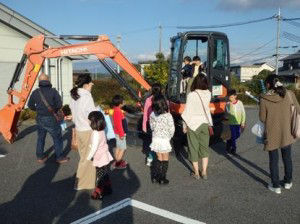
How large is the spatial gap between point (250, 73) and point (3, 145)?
224 ft

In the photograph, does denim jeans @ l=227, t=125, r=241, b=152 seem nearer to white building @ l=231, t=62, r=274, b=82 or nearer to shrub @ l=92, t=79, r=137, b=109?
shrub @ l=92, t=79, r=137, b=109

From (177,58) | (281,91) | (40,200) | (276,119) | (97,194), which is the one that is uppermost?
(177,58)

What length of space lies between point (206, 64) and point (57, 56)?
342 centimetres

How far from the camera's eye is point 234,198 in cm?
538

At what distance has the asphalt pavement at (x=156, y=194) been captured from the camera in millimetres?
4719

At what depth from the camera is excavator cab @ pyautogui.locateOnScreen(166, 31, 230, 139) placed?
7.60 m

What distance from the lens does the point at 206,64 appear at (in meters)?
7.78

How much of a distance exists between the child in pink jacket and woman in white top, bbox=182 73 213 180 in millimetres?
1526

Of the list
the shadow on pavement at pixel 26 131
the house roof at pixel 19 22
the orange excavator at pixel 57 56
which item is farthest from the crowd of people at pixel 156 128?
the house roof at pixel 19 22

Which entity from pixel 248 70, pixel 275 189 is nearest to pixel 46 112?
pixel 275 189

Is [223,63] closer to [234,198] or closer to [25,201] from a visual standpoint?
[234,198]

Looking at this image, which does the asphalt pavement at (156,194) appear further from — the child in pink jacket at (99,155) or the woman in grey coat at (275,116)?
the woman in grey coat at (275,116)

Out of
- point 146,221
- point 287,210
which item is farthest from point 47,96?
point 287,210

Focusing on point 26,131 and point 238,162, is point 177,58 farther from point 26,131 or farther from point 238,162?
point 26,131
